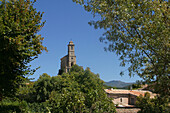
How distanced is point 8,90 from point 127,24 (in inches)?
293

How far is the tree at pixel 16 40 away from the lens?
31.4ft

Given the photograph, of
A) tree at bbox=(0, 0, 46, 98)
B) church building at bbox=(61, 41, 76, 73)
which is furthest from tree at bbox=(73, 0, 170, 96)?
church building at bbox=(61, 41, 76, 73)

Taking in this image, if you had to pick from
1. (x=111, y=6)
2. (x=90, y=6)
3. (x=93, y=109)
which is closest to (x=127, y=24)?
(x=111, y=6)

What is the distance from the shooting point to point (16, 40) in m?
9.21

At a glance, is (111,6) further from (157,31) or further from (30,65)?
(30,65)

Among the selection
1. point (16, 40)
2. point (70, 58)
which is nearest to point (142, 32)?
point (16, 40)

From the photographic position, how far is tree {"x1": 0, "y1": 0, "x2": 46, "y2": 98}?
31.4ft

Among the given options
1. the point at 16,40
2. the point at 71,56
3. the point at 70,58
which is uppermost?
the point at 71,56

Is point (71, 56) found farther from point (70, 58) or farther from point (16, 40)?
point (16, 40)

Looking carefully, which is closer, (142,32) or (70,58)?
(142,32)

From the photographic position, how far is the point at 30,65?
10.9 m

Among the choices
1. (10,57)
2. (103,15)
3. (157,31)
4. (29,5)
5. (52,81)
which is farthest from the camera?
(52,81)

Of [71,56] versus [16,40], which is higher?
[71,56]

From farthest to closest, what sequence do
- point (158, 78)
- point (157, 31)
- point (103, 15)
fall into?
point (103, 15), point (158, 78), point (157, 31)
